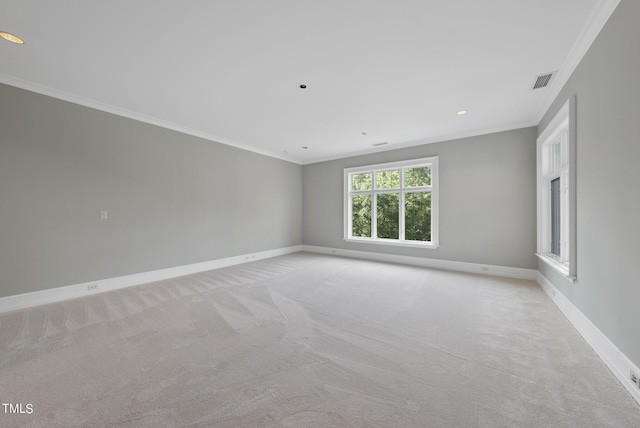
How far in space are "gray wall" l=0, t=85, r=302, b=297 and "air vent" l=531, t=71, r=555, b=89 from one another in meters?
5.34

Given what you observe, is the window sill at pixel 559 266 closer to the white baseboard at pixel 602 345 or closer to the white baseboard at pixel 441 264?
the white baseboard at pixel 602 345

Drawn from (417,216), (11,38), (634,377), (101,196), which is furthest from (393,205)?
(11,38)

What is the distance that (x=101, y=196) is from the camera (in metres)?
3.69

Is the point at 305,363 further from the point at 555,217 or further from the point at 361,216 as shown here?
the point at 361,216

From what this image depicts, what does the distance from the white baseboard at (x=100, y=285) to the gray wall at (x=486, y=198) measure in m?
4.08

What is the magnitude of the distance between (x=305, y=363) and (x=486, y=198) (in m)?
4.64

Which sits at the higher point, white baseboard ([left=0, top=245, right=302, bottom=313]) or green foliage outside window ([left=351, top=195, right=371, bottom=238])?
green foliage outside window ([left=351, top=195, right=371, bottom=238])

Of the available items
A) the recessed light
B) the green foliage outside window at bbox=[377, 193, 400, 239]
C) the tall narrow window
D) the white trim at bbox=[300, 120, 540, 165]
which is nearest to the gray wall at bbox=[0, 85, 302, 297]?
the recessed light

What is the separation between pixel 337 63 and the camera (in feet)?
8.59

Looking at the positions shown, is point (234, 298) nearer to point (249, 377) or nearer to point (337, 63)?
point (249, 377)

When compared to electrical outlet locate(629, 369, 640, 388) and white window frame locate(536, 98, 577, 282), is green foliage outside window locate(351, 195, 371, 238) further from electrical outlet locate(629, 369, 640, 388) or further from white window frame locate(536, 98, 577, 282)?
electrical outlet locate(629, 369, 640, 388)

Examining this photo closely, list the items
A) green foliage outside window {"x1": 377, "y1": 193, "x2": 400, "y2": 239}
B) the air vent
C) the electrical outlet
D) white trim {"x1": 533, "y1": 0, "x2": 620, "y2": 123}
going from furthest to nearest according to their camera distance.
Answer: green foliage outside window {"x1": 377, "y1": 193, "x2": 400, "y2": 239} < the air vent < white trim {"x1": 533, "y1": 0, "x2": 620, "y2": 123} < the electrical outlet

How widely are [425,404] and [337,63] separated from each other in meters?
3.07

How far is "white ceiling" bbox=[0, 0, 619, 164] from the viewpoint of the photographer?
1949 mm
